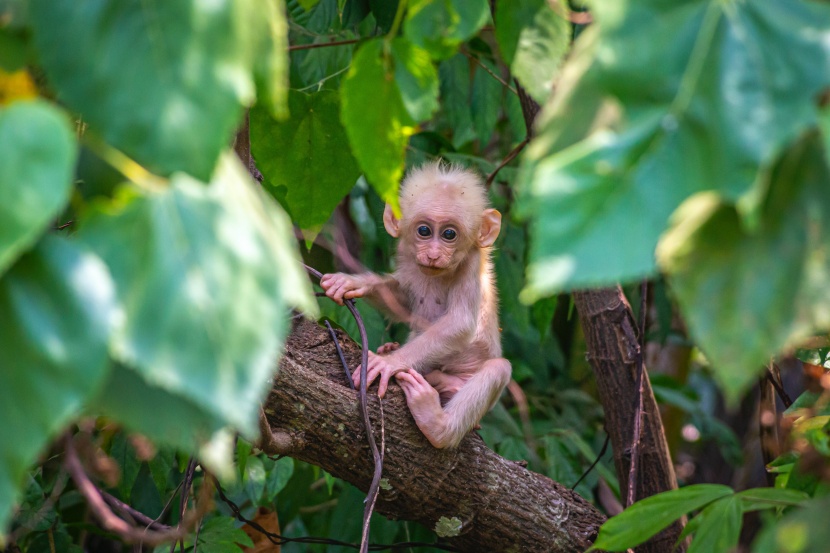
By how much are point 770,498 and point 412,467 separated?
0.91 metres

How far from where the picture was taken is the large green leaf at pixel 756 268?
2.93ft

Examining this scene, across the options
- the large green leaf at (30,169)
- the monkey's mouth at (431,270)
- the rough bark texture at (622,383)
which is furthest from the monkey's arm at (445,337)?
the large green leaf at (30,169)

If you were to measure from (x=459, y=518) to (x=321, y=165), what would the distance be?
3.37 ft

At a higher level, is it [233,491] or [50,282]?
[50,282]

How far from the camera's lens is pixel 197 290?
0.81 m

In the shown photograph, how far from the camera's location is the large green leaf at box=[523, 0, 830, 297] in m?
0.84

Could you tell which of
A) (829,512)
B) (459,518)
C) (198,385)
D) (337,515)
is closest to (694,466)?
(337,515)

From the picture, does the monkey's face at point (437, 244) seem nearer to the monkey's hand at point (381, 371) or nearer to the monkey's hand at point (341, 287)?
the monkey's hand at point (341, 287)

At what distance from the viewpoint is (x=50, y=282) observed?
2.65ft

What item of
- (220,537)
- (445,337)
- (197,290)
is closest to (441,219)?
(445,337)

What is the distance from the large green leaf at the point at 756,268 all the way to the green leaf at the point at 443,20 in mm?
416

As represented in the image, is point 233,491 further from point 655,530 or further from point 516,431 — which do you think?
point 655,530

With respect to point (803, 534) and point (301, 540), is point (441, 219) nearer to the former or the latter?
point (301, 540)

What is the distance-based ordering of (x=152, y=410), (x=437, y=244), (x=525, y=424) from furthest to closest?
(x=525, y=424)
(x=437, y=244)
(x=152, y=410)
